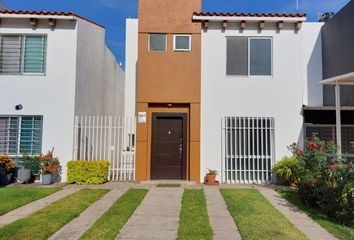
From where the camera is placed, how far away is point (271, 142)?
12.6 m

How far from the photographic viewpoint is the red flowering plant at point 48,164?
38.8 feet

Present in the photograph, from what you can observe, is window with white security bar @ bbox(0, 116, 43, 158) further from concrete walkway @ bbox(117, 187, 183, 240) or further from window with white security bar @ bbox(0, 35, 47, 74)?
concrete walkway @ bbox(117, 187, 183, 240)

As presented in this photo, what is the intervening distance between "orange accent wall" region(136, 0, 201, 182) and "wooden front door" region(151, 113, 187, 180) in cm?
20

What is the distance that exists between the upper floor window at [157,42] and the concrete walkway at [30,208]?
6.00 meters

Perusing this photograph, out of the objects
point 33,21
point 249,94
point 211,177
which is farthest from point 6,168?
point 249,94

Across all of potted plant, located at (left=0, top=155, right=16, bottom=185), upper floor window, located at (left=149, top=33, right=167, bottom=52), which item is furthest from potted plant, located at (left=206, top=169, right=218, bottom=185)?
potted plant, located at (left=0, top=155, right=16, bottom=185)

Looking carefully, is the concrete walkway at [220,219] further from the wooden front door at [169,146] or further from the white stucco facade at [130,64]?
the white stucco facade at [130,64]

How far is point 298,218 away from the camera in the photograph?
7.71 meters

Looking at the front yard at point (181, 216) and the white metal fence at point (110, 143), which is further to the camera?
the white metal fence at point (110, 143)

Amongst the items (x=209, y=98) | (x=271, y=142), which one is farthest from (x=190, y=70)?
(x=271, y=142)

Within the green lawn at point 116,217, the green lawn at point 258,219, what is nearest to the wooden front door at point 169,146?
the green lawn at point 116,217

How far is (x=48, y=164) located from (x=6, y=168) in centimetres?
145

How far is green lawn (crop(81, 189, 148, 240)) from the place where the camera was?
6199 millimetres

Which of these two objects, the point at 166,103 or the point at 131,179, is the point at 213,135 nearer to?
the point at 166,103
